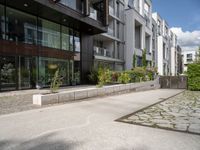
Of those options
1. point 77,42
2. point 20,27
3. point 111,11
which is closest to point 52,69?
point 20,27

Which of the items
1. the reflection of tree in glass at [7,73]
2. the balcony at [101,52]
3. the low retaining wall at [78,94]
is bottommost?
the low retaining wall at [78,94]

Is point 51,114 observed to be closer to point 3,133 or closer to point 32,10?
point 3,133

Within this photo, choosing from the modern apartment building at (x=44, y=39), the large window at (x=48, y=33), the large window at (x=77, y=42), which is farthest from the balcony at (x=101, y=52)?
the large window at (x=48, y=33)

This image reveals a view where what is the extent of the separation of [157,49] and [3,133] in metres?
46.0

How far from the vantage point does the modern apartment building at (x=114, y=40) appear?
24.9 m

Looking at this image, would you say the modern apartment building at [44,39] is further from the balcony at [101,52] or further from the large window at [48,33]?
the balcony at [101,52]

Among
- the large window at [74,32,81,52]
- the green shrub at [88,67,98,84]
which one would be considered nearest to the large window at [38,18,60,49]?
the large window at [74,32,81,52]

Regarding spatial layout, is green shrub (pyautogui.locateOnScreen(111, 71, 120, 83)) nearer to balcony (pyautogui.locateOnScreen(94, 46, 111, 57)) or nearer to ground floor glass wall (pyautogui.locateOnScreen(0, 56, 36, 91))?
balcony (pyautogui.locateOnScreen(94, 46, 111, 57))

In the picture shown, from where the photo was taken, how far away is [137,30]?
3312cm

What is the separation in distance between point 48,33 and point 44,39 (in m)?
0.80

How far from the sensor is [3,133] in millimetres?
4621

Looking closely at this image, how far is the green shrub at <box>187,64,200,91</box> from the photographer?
658 inches

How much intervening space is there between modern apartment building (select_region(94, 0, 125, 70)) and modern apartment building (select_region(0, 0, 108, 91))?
6088 millimetres

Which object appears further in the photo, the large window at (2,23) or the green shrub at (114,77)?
the green shrub at (114,77)
